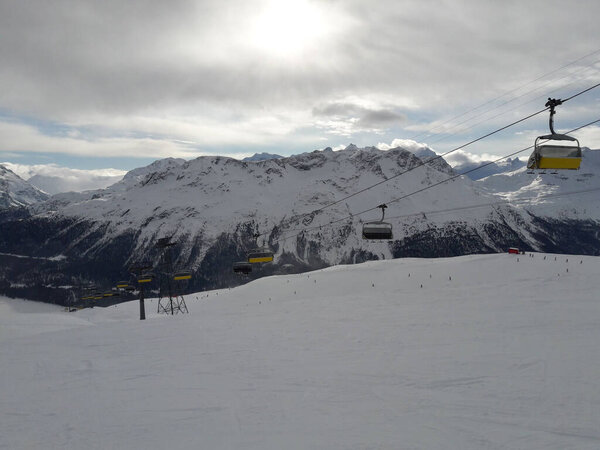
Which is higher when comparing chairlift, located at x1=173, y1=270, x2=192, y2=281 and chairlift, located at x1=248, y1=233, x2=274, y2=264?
chairlift, located at x1=248, y1=233, x2=274, y2=264

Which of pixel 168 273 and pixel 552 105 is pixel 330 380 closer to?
pixel 552 105

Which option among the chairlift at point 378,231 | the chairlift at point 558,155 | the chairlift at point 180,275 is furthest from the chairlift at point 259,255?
the chairlift at point 558,155

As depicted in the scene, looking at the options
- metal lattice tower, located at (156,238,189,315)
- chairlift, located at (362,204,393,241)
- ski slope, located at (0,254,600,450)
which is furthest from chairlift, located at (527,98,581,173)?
metal lattice tower, located at (156,238,189,315)

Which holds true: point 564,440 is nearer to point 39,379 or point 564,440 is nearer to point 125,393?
point 125,393

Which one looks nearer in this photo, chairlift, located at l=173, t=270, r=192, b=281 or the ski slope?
the ski slope

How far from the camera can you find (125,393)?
43.3 feet

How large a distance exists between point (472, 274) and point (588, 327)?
64.5 ft

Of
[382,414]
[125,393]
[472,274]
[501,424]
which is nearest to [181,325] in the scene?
[125,393]

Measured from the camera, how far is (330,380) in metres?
13.3

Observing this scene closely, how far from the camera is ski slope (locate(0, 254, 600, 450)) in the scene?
971 centimetres

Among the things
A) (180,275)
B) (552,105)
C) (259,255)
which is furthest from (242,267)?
(552,105)

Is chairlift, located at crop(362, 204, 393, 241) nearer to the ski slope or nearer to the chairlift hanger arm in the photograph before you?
the ski slope

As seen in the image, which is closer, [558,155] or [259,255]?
[558,155]

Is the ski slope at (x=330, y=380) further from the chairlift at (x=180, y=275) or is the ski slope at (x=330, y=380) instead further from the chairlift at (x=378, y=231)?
the chairlift at (x=180, y=275)
